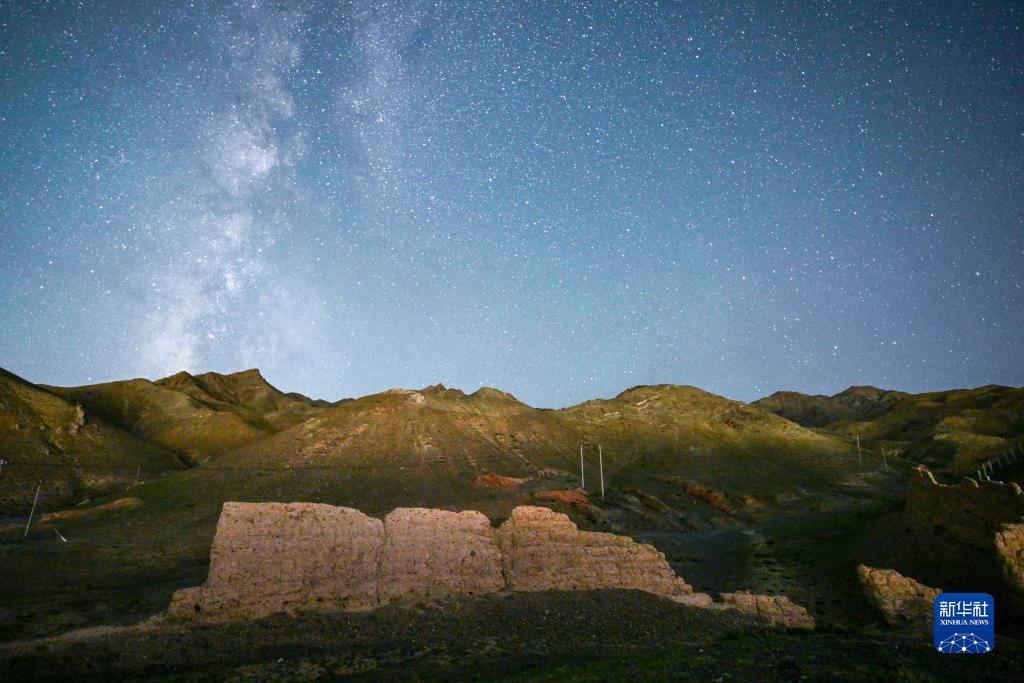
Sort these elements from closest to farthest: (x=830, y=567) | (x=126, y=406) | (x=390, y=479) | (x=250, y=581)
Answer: (x=250, y=581) < (x=830, y=567) < (x=390, y=479) < (x=126, y=406)

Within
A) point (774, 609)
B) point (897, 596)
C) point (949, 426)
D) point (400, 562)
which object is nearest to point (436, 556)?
point (400, 562)

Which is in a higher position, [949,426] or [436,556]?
[949,426]

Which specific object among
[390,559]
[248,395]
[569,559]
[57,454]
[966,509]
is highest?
[248,395]

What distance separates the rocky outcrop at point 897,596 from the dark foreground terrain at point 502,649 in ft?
16.5

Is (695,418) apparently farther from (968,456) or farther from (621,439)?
(968,456)

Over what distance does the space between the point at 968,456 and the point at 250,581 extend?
236 ft

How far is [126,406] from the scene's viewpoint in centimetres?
13212

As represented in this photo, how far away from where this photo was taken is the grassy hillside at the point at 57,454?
224ft

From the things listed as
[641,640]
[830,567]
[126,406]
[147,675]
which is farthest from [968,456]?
[126,406]

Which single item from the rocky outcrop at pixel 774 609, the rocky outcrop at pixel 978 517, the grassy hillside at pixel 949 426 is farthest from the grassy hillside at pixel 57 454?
the grassy hillside at pixel 949 426

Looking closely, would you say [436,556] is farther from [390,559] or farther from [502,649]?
[502,649]

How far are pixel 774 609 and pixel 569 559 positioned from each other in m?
7.88

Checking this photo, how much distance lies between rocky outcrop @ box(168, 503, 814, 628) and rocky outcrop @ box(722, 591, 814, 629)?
41 millimetres

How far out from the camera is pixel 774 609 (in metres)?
20.5
